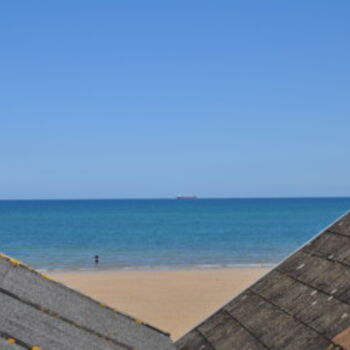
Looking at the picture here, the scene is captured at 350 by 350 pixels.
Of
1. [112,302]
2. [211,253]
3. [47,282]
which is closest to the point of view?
[47,282]

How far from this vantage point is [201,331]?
3324 mm

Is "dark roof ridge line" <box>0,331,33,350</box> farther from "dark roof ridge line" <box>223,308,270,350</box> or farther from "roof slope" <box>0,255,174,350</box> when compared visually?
"dark roof ridge line" <box>223,308,270,350</box>

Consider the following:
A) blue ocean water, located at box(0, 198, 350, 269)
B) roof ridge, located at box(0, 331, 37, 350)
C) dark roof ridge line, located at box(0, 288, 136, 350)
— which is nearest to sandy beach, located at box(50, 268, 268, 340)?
blue ocean water, located at box(0, 198, 350, 269)

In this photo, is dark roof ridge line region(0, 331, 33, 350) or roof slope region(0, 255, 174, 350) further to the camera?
roof slope region(0, 255, 174, 350)

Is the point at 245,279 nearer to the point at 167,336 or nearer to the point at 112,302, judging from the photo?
the point at 112,302

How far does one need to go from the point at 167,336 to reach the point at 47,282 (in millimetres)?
621

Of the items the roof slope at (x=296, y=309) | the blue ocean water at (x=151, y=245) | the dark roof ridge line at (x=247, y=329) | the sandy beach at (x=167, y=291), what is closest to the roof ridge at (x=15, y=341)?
the roof slope at (x=296, y=309)

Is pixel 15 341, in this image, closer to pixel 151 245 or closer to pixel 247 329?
pixel 247 329

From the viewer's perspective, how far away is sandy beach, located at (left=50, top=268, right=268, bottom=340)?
26609 millimetres

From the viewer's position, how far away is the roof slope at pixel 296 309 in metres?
2.48

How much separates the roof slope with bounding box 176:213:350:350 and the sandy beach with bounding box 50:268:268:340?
1920 centimetres

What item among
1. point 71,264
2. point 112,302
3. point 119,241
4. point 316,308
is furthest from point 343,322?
point 119,241

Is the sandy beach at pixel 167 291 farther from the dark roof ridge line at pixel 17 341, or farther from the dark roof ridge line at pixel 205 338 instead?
the dark roof ridge line at pixel 17 341

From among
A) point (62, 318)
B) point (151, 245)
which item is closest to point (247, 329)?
point (62, 318)
